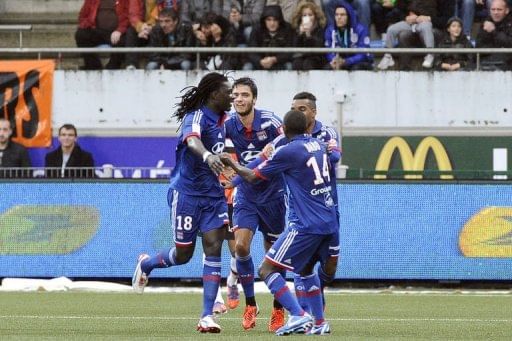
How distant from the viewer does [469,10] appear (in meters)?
23.0

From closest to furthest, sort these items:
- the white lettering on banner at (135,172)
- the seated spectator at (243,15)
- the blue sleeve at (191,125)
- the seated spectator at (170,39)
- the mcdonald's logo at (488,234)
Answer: the blue sleeve at (191,125) → the mcdonald's logo at (488,234) → the white lettering on banner at (135,172) → the seated spectator at (170,39) → the seated spectator at (243,15)

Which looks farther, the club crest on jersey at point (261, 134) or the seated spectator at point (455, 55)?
the seated spectator at point (455, 55)

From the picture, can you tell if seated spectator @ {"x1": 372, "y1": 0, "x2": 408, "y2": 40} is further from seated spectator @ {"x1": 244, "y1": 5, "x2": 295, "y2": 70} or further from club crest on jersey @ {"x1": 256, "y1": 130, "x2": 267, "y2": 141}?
club crest on jersey @ {"x1": 256, "y1": 130, "x2": 267, "y2": 141}

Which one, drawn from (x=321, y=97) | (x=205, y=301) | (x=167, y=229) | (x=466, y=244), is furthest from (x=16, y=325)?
(x=321, y=97)

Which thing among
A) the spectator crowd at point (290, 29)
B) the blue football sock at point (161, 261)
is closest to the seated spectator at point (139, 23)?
the spectator crowd at point (290, 29)

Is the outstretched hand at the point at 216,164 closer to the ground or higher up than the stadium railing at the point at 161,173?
higher up

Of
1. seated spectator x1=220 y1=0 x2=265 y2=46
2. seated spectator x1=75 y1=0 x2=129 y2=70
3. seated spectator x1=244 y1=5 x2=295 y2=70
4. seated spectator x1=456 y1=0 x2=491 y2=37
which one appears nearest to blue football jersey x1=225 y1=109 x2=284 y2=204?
seated spectator x1=244 y1=5 x2=295 y2=70

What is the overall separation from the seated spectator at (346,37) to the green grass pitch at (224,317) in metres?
5.11

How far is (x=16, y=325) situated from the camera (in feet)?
41.1

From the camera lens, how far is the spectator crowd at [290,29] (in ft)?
73.0

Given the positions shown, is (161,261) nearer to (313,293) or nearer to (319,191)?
(313,293)

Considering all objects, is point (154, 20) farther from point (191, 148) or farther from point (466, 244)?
point (191, 148)

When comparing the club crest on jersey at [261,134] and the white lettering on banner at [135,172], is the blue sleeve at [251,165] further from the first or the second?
the white lettering on banner at [135,172]

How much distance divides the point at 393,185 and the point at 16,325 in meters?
8.30
